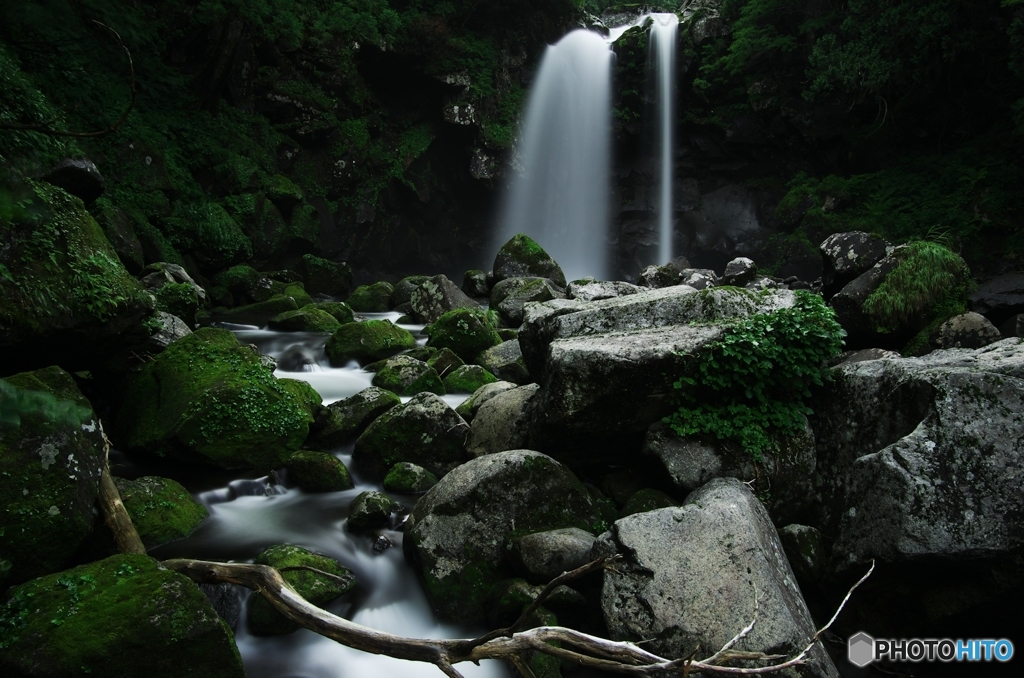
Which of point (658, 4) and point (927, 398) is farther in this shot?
point (658, 4)

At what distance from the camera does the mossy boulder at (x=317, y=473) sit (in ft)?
18.8

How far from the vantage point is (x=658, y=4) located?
31.4m

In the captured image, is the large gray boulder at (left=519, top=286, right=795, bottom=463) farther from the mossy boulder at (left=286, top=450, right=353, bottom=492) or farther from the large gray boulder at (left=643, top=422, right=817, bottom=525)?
the mossy boulder at (left=286, top=450, right=353, bottom=492)

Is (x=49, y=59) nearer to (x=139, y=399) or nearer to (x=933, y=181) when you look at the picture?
(x=139, y=399)

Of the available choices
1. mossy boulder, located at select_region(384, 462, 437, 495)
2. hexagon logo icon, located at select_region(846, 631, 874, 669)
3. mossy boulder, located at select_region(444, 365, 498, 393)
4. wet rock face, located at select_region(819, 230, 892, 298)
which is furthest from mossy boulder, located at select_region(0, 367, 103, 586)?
wet rock face, located at select_region(819, 230, 892, 298)

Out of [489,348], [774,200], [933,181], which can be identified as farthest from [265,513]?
[774,200]

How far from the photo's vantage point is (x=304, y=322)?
1180 centimetres

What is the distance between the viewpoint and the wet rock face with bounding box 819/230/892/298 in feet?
33.1

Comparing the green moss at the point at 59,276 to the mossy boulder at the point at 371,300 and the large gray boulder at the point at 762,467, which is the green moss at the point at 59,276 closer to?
the large gray boulder at the point at 762,467

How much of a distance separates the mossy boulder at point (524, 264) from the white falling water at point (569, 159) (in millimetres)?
9327

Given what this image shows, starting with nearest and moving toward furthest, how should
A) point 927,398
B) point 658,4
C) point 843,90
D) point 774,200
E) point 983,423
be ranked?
1. point 983,423
2. point 927,398
3. point 843,90
4. point 774,200
5. point 658,4

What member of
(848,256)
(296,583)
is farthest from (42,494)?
(848,256)

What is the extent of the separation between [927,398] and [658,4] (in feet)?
110

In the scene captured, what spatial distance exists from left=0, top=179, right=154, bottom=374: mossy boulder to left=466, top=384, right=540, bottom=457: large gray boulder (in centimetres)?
336
